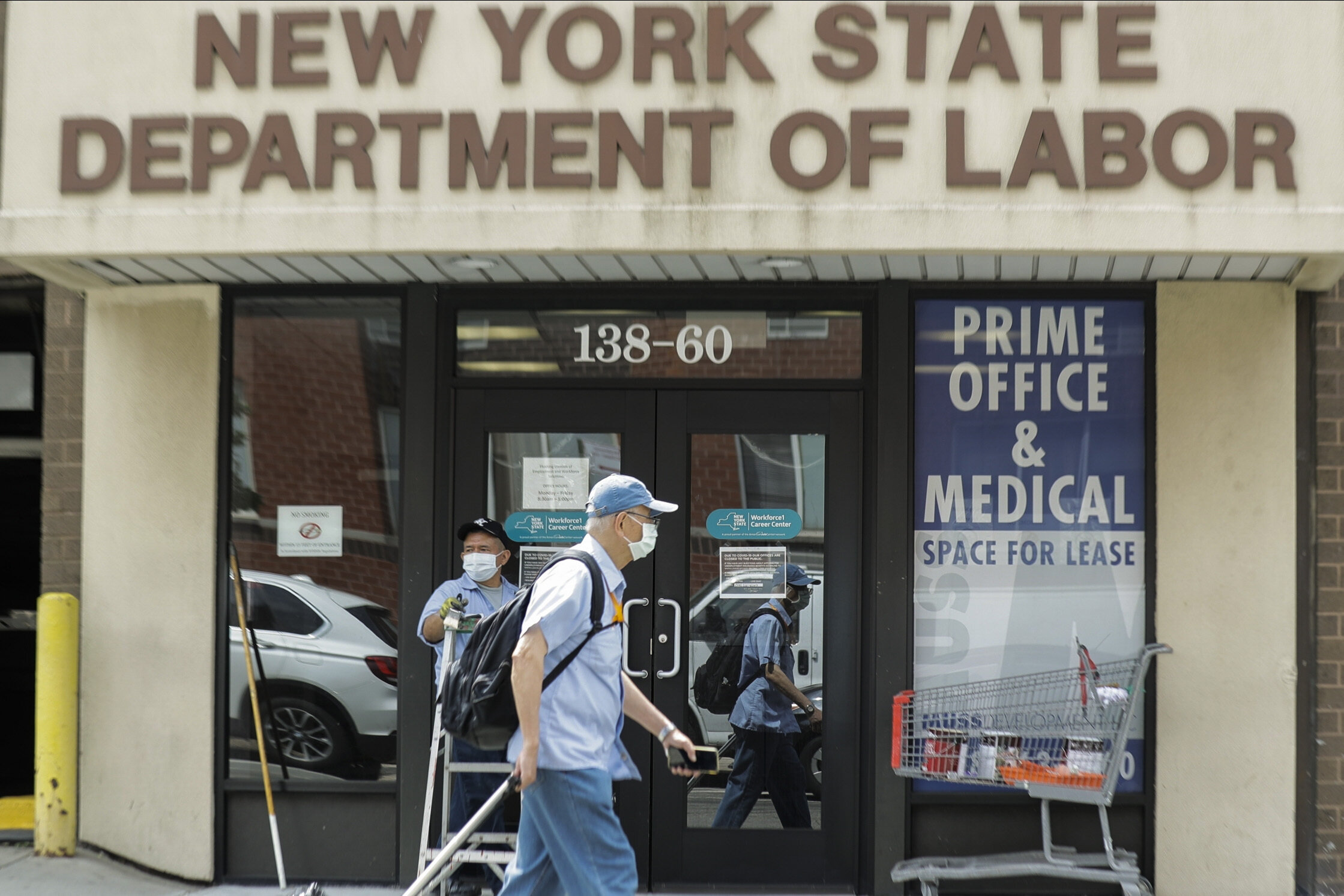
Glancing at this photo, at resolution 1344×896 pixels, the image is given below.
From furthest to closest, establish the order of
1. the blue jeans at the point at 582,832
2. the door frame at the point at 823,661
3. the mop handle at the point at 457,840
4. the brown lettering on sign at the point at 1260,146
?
1. the door frame at the point at 823,661
2. the brown lettering on sign at the point at 1260,146
3. the mop handle at the point at 457,840
4. the blue jeans at the point at 582,832

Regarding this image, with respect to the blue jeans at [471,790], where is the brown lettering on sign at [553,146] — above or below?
above

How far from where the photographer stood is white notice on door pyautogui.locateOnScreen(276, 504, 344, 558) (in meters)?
6.59

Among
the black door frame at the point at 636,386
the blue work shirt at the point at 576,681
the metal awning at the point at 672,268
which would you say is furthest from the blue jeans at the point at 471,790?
the metal awning at the point at 672,268

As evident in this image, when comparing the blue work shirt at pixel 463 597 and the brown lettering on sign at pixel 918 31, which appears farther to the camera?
the blue work shirt at pixel 463 597

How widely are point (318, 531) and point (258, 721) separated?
1.01 metres

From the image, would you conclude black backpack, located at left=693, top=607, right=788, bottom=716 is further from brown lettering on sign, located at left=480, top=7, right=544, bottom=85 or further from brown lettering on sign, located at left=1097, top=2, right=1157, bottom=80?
brown lettering on sign, located at left=1097, top=2, right=1157, bottom=80

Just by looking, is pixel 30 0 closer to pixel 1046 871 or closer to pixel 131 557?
pixel 131 557

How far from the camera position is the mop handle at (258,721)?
6301mm

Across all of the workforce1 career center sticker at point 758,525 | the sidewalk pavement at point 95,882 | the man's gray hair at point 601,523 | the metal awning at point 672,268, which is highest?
the metal awning at point 672,268

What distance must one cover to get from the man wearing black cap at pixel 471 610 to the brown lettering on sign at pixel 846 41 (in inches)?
106

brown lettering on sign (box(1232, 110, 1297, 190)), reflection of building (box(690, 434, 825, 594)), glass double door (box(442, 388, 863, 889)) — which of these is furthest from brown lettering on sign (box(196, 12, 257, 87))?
brown lettering on sign (box(1232, 110, 1297, 190))

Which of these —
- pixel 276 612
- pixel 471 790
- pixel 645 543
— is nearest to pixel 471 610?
pixel 471 790

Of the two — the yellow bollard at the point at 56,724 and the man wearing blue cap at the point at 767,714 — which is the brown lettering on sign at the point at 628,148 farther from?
the yellow bollard at the point at 56,724

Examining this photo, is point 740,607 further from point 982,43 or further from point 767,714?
point 982,43
